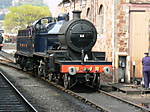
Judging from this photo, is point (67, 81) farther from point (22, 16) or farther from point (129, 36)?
point (22, 16)

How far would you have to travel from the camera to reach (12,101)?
12164mm

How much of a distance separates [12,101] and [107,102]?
126 inches

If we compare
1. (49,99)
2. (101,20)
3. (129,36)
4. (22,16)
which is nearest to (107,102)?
(49,99)

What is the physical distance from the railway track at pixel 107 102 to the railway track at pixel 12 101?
80.2 inches

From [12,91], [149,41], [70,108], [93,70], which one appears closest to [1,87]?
[12,91]

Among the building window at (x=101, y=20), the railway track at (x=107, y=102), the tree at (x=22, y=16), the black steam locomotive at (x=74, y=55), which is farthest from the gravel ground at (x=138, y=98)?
the tree at (x=22, y=16)

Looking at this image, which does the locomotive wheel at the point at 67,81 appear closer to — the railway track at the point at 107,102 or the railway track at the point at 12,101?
the railway track at the point at 107,102

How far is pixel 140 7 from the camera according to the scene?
56.7 feet

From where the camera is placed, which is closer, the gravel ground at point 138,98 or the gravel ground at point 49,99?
the gravel ground at point 49,99

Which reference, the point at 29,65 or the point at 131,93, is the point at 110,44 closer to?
the point at 131,93

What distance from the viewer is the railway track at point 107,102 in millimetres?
10990

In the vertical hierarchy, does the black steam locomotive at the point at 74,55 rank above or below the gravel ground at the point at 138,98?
above

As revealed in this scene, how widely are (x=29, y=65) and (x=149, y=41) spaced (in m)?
7.69

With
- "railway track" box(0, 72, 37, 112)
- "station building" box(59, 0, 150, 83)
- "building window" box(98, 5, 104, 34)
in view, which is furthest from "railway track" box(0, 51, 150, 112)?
"building window" box(98, 5, 104, 34)
